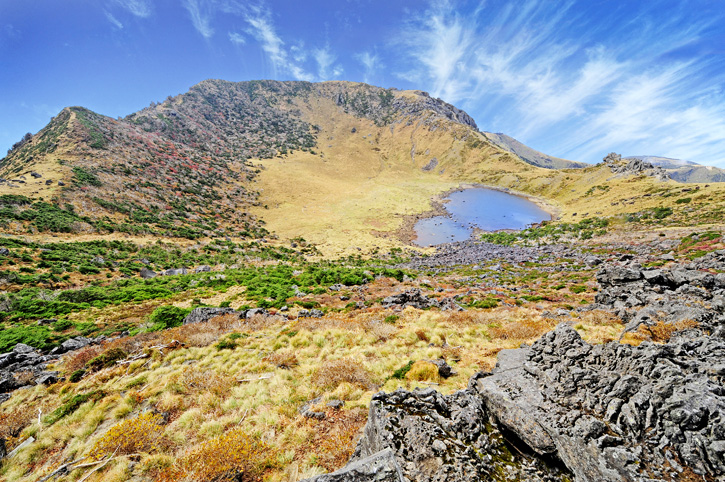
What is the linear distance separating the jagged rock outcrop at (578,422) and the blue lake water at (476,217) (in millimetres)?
49455

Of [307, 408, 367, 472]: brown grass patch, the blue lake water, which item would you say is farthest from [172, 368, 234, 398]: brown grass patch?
the blue lake water

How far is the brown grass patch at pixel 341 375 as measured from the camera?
8656 mm

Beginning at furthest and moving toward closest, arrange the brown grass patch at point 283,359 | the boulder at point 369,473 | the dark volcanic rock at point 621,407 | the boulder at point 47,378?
the brown grass patch at point 283,359, the boulder at point 47,378, the boulder at point 369,473, the dark volcanic rock at point 621,407

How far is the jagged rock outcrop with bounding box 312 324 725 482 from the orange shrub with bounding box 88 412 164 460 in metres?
5.52

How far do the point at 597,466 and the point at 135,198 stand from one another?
245ft

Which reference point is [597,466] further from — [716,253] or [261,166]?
[261,166]

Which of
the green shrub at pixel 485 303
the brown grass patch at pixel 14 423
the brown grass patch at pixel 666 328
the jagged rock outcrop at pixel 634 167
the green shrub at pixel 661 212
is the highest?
the jagged rock outcrop at pixel 634 167

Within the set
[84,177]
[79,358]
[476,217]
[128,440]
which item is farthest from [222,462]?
[84,177]

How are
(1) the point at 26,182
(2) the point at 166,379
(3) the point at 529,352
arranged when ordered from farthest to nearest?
(1) the point at 26,182 → (2) the point at 166,379 → (3) the point at 529,352

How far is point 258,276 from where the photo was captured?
27.6 meters

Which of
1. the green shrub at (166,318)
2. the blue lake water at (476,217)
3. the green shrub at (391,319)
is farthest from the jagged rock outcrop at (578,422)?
the blue lake water at (476,217)

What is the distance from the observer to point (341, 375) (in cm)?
900

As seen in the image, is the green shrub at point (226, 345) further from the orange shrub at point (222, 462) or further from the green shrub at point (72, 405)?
the orange shrub at point (222, 462)

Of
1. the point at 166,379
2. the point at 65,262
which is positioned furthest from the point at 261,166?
the point at 166,379
